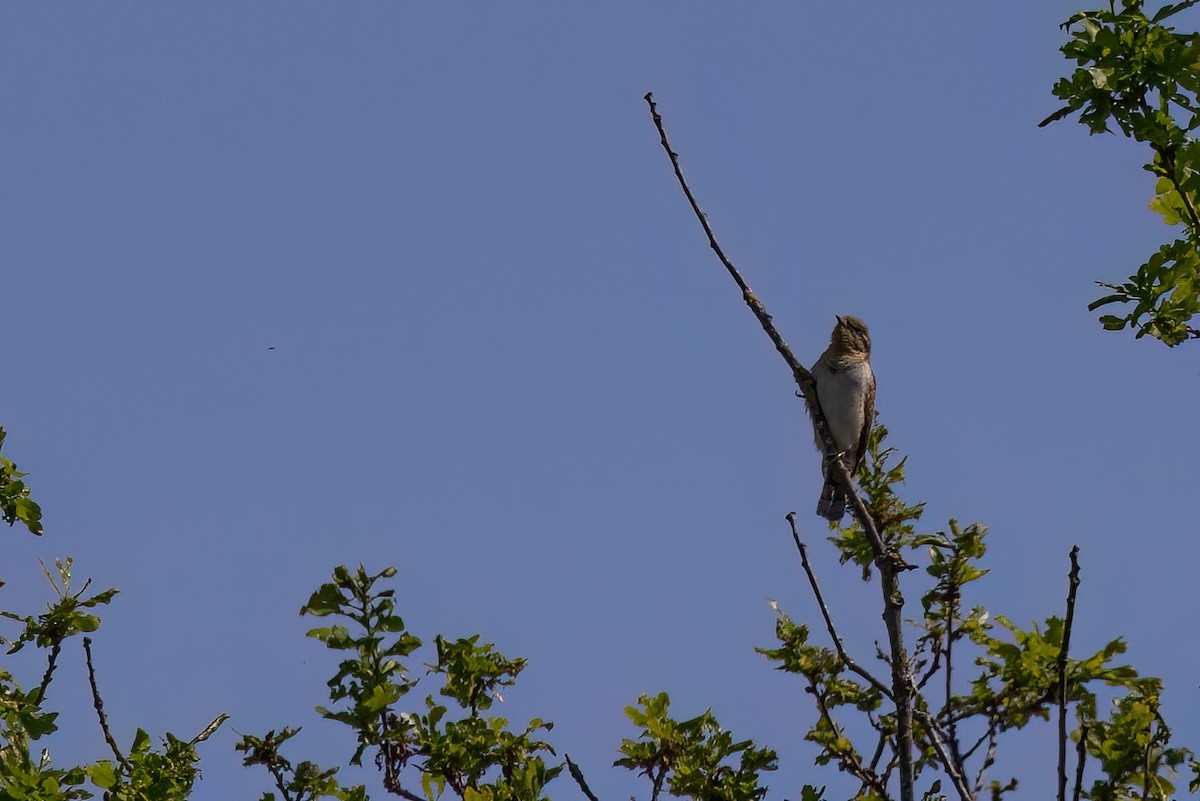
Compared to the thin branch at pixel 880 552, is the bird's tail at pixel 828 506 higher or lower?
higher

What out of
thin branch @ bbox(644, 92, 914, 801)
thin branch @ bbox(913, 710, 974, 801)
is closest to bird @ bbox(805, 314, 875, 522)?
thin branch @ bbox(644, 92, 914, 801)

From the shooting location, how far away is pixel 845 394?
38.8 ft

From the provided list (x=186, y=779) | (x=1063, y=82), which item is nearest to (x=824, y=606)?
(x=1063, y=82)

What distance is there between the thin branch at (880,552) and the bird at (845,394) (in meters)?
4.71

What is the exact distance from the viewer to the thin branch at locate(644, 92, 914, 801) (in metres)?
5.46

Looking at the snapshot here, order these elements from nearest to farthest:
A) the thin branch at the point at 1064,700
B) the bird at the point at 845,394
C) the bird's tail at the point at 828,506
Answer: the thin branch at the point at 1064,700
the bird's tail at the point at 828,506
the bird at the point at 845,394

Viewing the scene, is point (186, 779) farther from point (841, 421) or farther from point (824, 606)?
point (841, 421)

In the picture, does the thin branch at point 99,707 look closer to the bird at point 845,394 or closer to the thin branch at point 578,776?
the thin branch at point 578,776

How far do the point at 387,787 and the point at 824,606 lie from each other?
6.44 feet

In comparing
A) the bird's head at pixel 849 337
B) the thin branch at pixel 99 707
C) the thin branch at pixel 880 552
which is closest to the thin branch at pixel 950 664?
the thin branch at pixel 880 552

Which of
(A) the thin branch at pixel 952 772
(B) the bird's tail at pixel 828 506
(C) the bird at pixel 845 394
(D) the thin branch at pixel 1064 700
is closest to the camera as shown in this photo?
(D) the thin branch at pixel 1064 700

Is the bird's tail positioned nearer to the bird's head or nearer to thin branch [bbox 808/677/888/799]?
the bird's head

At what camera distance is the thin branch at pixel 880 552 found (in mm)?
5461

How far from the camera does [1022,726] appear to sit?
21.2 ft
